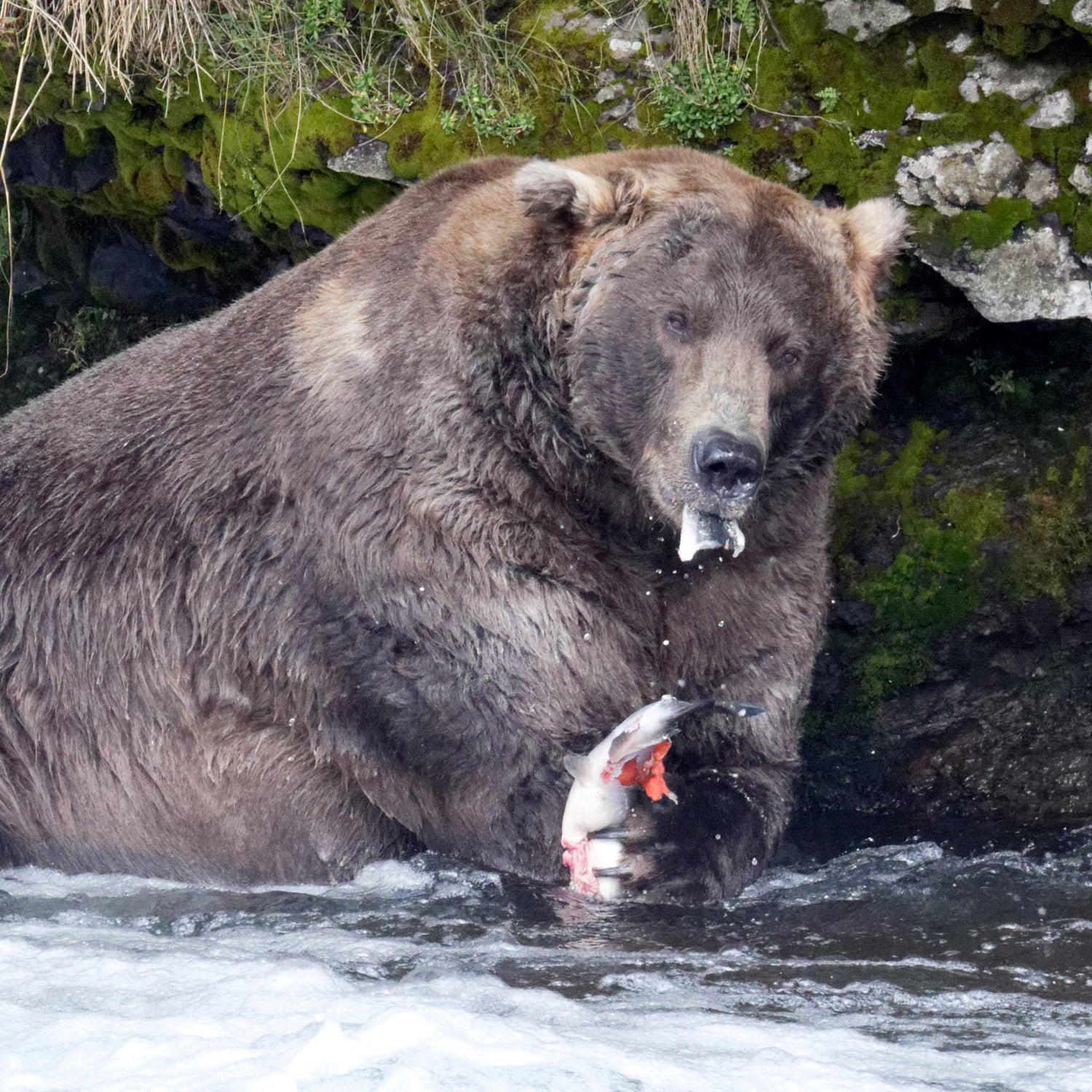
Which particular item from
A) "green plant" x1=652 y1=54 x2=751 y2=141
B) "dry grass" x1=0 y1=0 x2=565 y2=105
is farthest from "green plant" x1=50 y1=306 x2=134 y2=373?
"green plant" x1=652 y1=54 x2=751 y2=141

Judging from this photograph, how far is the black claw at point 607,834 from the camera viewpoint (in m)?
4.76

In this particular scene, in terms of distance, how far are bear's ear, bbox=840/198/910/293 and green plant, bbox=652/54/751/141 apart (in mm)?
1310

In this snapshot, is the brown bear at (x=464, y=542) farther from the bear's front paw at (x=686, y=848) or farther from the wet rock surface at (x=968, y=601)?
the wet rock surface at (x=968, y=601)

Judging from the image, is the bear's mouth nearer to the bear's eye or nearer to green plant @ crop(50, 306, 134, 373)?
the bear's eye

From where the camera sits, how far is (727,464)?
4445mm

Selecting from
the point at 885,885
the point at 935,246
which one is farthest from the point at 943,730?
the point at 935,246

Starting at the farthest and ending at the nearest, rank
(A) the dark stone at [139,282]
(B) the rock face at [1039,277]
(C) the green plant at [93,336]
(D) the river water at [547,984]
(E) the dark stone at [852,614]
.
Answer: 1. (C) the green plant at [93,336]
2. (A) the dark stone at [139,282]
3. (E) the dark stone at [852,614]
4. (B) the rock face at [1039,277]
5. (D) the river water at [547,984]

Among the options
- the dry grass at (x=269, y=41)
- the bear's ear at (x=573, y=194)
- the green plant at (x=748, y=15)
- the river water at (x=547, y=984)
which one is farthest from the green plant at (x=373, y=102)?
the river water at (x=547, y=984)

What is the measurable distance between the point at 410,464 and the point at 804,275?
1.39m

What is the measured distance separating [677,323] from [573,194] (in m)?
0.54

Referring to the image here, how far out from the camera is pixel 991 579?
22.0 ft

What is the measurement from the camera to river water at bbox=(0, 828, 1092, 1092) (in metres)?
3.21

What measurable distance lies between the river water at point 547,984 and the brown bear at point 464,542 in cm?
30

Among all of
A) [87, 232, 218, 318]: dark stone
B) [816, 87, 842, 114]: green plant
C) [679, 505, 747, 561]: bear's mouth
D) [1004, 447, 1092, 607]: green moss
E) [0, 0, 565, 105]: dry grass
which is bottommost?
[1004, 447, 1092, 607]: green moss
